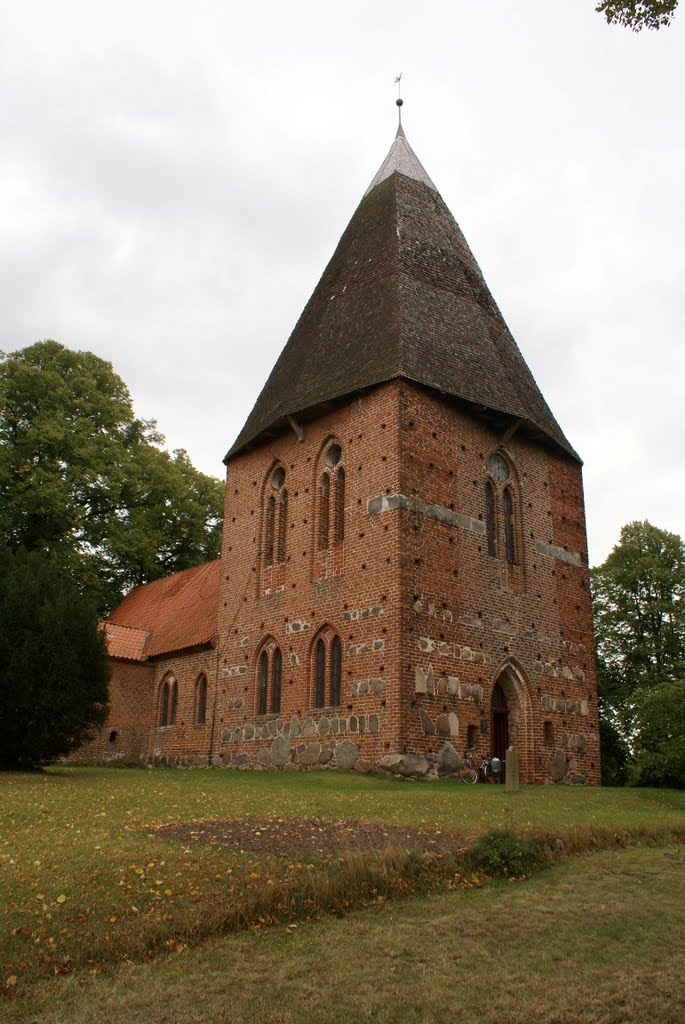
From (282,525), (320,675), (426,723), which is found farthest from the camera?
(282,525)

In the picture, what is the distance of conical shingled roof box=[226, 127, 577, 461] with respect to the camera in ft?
68.1

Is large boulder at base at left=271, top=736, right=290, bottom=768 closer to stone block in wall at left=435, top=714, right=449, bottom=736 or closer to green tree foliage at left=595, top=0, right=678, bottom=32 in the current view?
stone block in wall at left=435, top=714, right=449, bottom=736

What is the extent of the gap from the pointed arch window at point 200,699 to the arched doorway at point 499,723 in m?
7.98

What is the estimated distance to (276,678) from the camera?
2105 centimetres

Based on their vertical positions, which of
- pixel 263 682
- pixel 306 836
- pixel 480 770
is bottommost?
pixel 306 836

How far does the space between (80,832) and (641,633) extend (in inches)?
1062

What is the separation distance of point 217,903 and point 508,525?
1536cm

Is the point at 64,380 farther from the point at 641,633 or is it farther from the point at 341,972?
the point at 341,972

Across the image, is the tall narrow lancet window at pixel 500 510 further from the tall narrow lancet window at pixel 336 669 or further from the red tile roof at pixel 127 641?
the red tile roof at pixel 127 641

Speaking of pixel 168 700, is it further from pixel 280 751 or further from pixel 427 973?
pixel 427 973

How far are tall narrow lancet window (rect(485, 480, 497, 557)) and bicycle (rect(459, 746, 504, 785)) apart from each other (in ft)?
15.1

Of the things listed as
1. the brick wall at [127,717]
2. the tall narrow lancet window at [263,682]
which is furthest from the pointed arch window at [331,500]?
the brick wall at [127,717]

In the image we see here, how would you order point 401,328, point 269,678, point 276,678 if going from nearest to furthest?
point 401,328 < point 276,678 < point 269,678

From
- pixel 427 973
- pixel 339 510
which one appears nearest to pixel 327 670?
pixel 339 510
